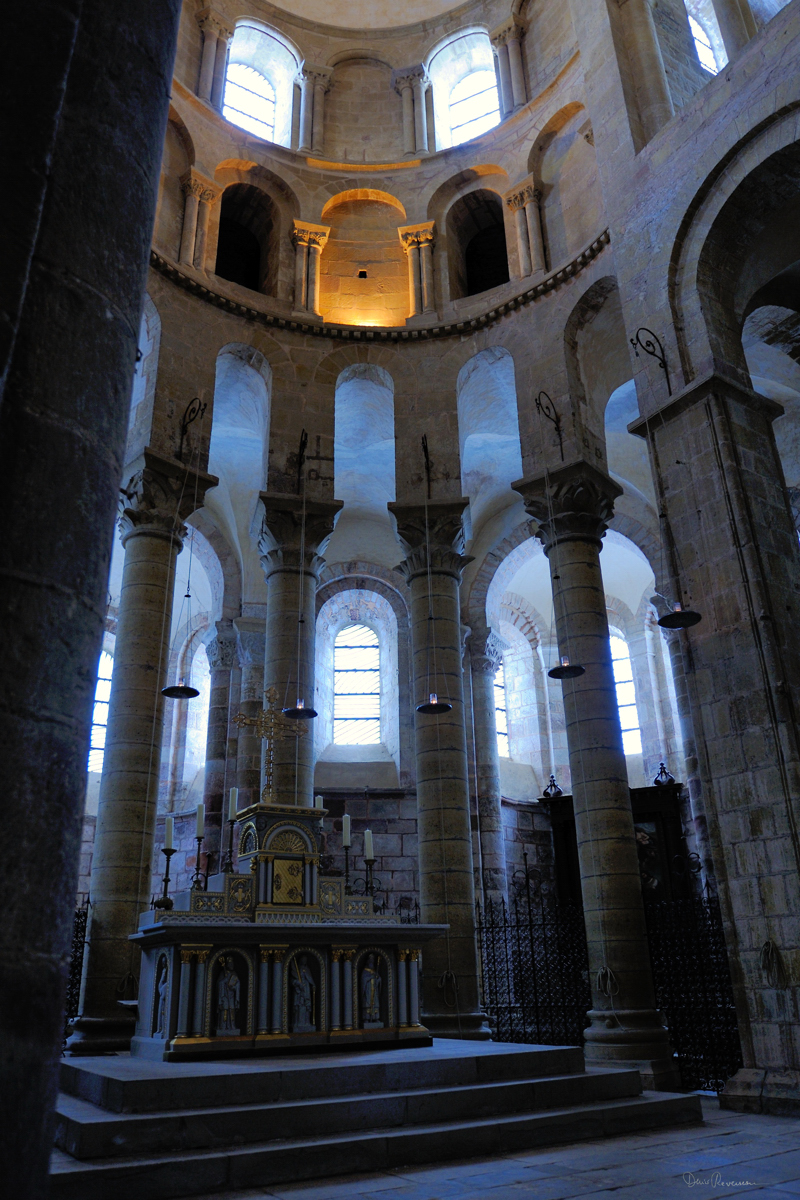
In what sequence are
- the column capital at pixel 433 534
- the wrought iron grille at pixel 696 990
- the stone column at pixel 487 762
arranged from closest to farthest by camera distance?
the wrought iron grille at pixel 696 990 → the column capital at pixel 433 534 → the stone column at pixel 487 762

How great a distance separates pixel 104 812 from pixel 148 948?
3652 mm

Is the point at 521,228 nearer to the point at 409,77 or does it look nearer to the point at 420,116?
the point at 420,116

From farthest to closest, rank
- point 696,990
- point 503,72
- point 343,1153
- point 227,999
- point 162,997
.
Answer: point 503,72 < point 696,990 < point 162,997 < point 227,999 < point 343,1153

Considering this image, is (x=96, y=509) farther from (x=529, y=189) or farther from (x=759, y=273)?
(x=529, y=189)

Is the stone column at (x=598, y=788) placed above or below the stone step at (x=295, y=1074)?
above

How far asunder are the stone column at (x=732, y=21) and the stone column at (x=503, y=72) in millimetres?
4550

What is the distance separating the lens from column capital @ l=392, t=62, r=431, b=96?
1941cm

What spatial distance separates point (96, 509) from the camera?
239cm

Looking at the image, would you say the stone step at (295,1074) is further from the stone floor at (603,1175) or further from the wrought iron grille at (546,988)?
the wrought iron grille at (546,988)

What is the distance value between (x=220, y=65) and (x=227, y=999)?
57.9ft

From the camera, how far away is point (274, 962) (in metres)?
8.19

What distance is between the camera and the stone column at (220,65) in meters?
17.4

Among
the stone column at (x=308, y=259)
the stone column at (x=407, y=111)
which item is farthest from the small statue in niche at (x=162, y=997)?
the stone column at (x=407, y=111)

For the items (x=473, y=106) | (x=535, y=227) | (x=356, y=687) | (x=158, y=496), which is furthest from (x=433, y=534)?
(x=473, y=106)
